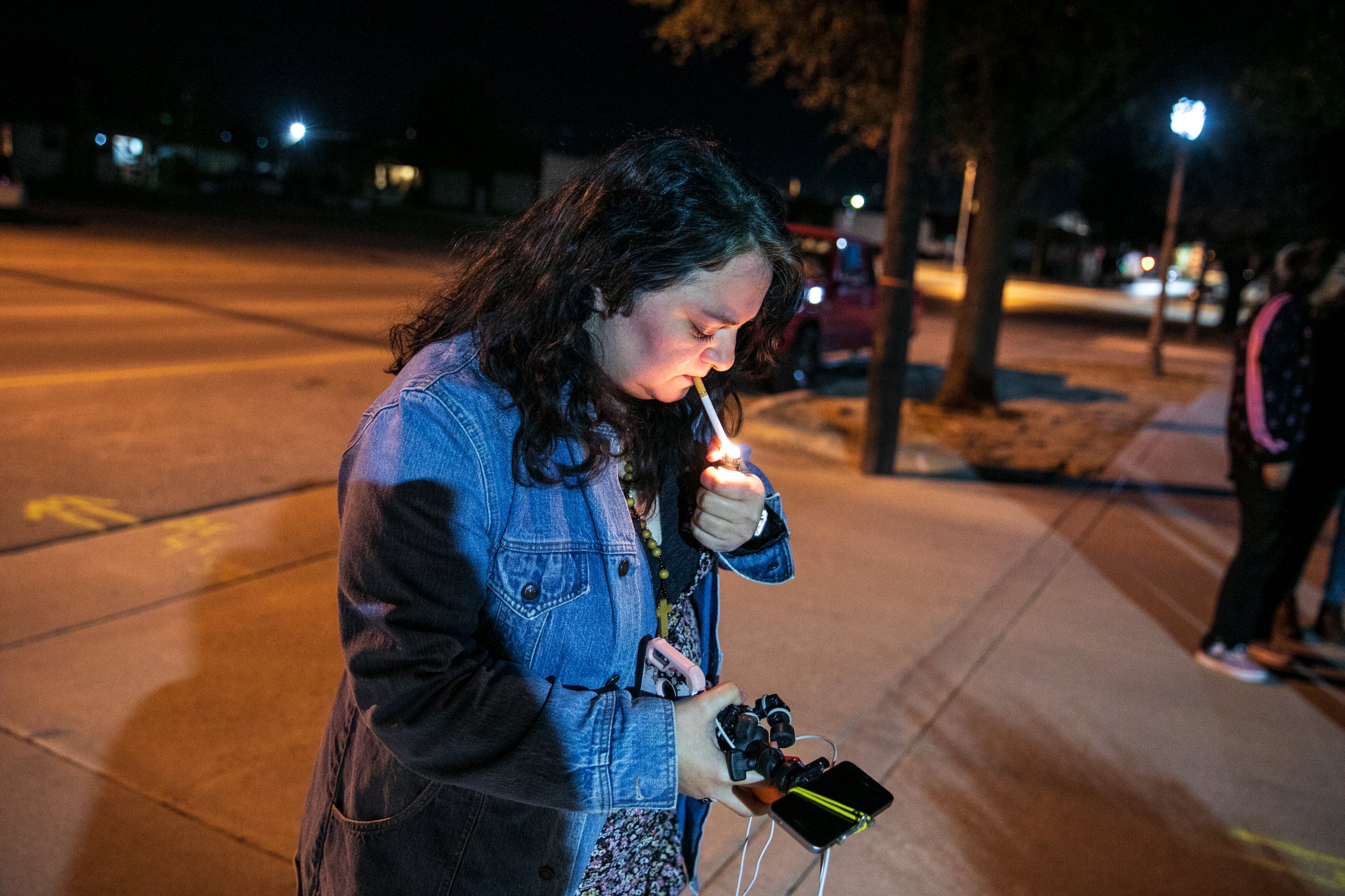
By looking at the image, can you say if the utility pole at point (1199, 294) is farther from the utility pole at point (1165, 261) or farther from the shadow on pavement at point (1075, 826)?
the shadow on pavement at point (1075, 826)

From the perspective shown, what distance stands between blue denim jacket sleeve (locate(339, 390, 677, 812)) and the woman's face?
0.89 feet

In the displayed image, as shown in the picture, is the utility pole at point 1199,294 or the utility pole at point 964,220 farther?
the utility pole at point 964,220

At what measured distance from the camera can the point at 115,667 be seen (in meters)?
3.59

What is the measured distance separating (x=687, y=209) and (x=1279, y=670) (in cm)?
450

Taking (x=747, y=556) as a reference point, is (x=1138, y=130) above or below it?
above

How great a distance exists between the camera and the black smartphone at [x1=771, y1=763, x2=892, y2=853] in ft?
3.84

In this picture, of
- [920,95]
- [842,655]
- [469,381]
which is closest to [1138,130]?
[920,95]

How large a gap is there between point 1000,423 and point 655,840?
31.0 ft

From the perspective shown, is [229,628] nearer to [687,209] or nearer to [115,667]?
[115,667]

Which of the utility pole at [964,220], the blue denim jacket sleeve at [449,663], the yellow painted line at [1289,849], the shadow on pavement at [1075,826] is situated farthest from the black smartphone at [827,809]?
the utility pole at [964,220]

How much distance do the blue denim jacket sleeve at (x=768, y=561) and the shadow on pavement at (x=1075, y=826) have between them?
165 centimetres

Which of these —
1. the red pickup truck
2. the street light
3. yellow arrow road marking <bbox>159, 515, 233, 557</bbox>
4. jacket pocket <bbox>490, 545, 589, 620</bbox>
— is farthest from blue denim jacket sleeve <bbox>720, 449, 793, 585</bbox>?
the street light

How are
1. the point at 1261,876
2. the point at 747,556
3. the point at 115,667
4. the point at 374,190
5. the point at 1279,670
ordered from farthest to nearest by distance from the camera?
the point at 374,190 < the point at 1279,670 < the point at 115,667 < the point at 1261,876 < the point at 747,556

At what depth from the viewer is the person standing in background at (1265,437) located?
13.4ft
